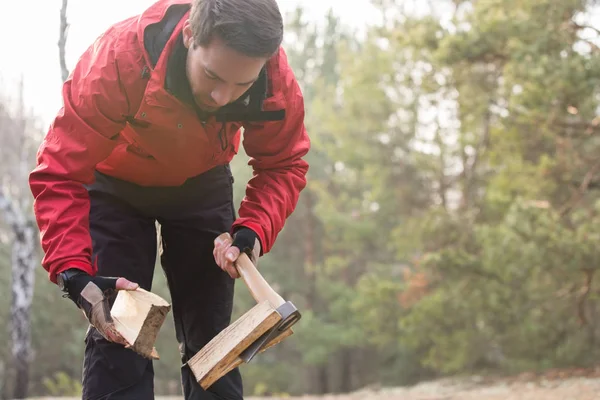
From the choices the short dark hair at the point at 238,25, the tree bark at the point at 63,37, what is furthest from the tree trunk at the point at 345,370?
the short dark hair at the point at 238,25

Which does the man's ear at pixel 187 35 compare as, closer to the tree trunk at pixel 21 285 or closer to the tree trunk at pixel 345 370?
the tree trunk at pixel 21 285

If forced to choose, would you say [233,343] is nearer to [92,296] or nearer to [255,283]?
[255,283]

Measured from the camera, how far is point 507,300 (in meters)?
9.38

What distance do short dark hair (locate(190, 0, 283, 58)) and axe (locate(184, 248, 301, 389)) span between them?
25.4 inches

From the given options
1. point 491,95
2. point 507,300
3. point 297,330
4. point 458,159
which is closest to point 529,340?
point 507,300

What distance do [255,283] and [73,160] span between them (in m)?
0.58

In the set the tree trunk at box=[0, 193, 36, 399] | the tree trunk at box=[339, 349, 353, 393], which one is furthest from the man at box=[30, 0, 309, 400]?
the tree trunk at box=[339, 349, 353, 393]

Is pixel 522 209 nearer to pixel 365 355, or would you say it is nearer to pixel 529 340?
pixel 529 340

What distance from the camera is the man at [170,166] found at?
174cm

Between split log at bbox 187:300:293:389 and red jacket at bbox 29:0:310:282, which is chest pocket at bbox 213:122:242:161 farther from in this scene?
split log at bbox 187:300:293:389

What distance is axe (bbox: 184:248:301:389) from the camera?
1.78 m

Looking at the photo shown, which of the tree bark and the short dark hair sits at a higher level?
the short dark hair

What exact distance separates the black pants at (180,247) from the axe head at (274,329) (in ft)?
1.14

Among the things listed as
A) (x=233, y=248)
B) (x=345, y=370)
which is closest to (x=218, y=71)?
(x=233, y=248)
